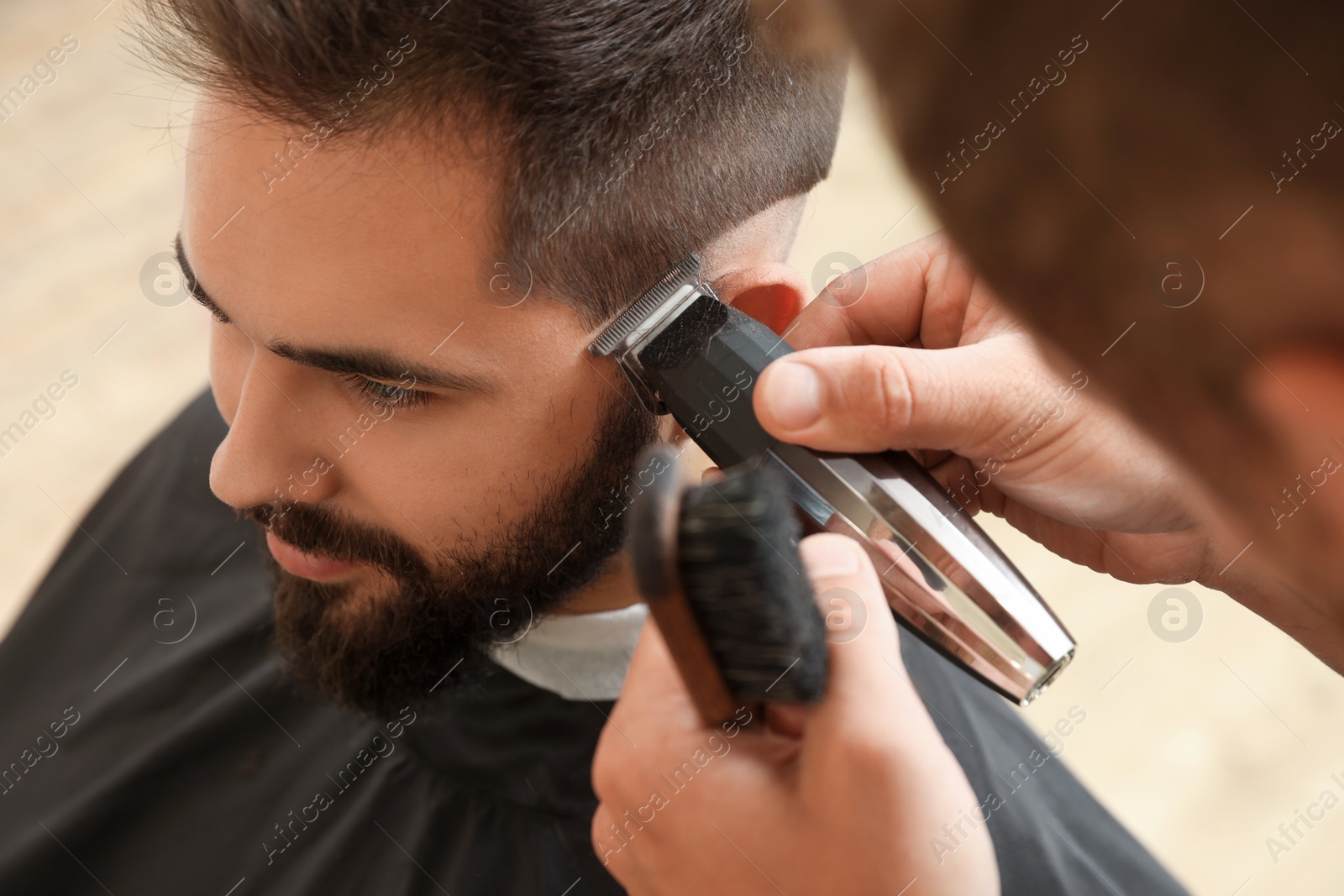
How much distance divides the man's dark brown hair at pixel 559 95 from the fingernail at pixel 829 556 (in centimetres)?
29

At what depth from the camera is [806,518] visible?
740 millimetres

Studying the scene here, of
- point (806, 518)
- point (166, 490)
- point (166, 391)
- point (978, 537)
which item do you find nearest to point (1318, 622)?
point (978, 537)

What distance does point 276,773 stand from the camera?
1.19 metres

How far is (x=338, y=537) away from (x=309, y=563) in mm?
70

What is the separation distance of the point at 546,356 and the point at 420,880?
2.01ft

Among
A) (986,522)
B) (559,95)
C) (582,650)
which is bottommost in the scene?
(986,522)

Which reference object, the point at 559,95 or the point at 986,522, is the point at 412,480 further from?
the point at 986,522

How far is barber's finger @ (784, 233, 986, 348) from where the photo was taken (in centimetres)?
101

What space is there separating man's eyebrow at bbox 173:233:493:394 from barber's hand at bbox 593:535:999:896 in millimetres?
269

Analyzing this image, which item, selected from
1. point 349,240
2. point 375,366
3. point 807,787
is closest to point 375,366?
point 375,366

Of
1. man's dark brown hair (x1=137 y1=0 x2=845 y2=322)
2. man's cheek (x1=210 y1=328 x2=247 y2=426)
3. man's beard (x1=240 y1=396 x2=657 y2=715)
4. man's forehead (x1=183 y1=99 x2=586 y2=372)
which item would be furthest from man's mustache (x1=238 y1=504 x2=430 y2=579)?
man's dark brown hair (x1=137 y1=0 x2=845 y2=322)

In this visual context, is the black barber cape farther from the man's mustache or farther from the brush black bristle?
the brush black bristle

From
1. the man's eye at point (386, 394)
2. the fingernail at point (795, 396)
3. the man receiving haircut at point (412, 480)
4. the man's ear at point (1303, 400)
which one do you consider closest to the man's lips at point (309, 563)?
the man receiving haircut at point (412, 480)

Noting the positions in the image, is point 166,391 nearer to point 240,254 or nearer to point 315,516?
point 315,516
